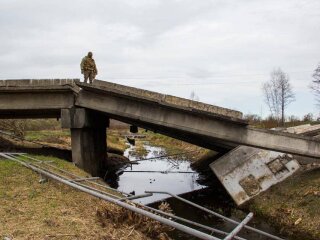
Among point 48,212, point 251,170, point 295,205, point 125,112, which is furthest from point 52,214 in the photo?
point 251,170

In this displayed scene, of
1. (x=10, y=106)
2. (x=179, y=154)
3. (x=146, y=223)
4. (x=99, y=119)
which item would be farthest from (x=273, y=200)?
(x=179, y=154)

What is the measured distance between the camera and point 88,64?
17.7 metres

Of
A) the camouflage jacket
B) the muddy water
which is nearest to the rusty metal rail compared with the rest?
the muddy water

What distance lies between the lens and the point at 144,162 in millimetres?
28859

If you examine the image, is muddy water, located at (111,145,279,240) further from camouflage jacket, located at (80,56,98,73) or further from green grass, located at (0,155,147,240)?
camouflage jacket, located at (80,56,98,73)

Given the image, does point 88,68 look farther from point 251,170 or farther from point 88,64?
point 251,170

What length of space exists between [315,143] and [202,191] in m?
6.01

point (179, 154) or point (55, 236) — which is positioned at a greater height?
point (55, 236)

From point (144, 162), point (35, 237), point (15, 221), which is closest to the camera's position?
point (35, 237)

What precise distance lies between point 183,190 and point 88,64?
700cm

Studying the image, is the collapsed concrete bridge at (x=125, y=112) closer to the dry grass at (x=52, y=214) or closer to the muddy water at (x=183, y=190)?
the muddy water at (x=183, y=190)

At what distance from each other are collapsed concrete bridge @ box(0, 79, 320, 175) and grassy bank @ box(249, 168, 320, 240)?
1.15 m

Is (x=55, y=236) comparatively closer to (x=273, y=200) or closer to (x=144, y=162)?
(x=273, y=200)

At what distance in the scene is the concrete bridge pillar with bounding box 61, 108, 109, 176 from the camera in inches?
698
